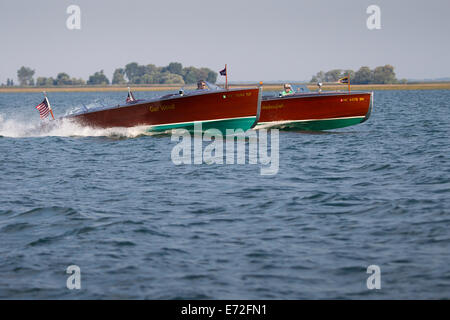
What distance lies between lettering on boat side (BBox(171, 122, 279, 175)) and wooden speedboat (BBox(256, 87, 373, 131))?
786mm

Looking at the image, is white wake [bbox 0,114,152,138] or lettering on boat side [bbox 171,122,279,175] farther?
white wake [bbox 0,114,152,138]

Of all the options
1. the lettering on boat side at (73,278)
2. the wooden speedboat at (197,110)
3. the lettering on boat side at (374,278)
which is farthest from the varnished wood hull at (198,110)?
the lettering on boat side at (374,278)

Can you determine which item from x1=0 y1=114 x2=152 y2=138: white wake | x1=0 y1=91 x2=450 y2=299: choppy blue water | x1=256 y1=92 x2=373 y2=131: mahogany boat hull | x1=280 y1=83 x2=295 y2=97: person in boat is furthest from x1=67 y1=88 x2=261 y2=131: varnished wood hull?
x1=0 y1=91 x2=450 y2=299: choppy blue water

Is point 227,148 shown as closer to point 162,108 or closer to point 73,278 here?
point 162,108

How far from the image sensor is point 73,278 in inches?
295

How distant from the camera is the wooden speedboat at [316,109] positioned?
82.9 ft

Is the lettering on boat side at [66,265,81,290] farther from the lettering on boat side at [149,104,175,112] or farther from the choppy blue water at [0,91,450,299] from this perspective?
the lettering on boat side at [149,104,175,112]

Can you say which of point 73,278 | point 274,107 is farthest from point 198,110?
point 73,278

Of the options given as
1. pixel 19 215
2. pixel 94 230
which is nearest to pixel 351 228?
pixel 94 230

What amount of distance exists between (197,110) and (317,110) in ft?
19.1

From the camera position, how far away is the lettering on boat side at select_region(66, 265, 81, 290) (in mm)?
7259

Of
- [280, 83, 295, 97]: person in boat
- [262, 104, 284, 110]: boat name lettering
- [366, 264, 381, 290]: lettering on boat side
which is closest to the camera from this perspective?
[366, 264, 381, 290]: lettering on boat side

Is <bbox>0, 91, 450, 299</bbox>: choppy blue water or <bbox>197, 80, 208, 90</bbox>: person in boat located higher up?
<bbox>197, 80, 208, 90</bbox>: person in boat
